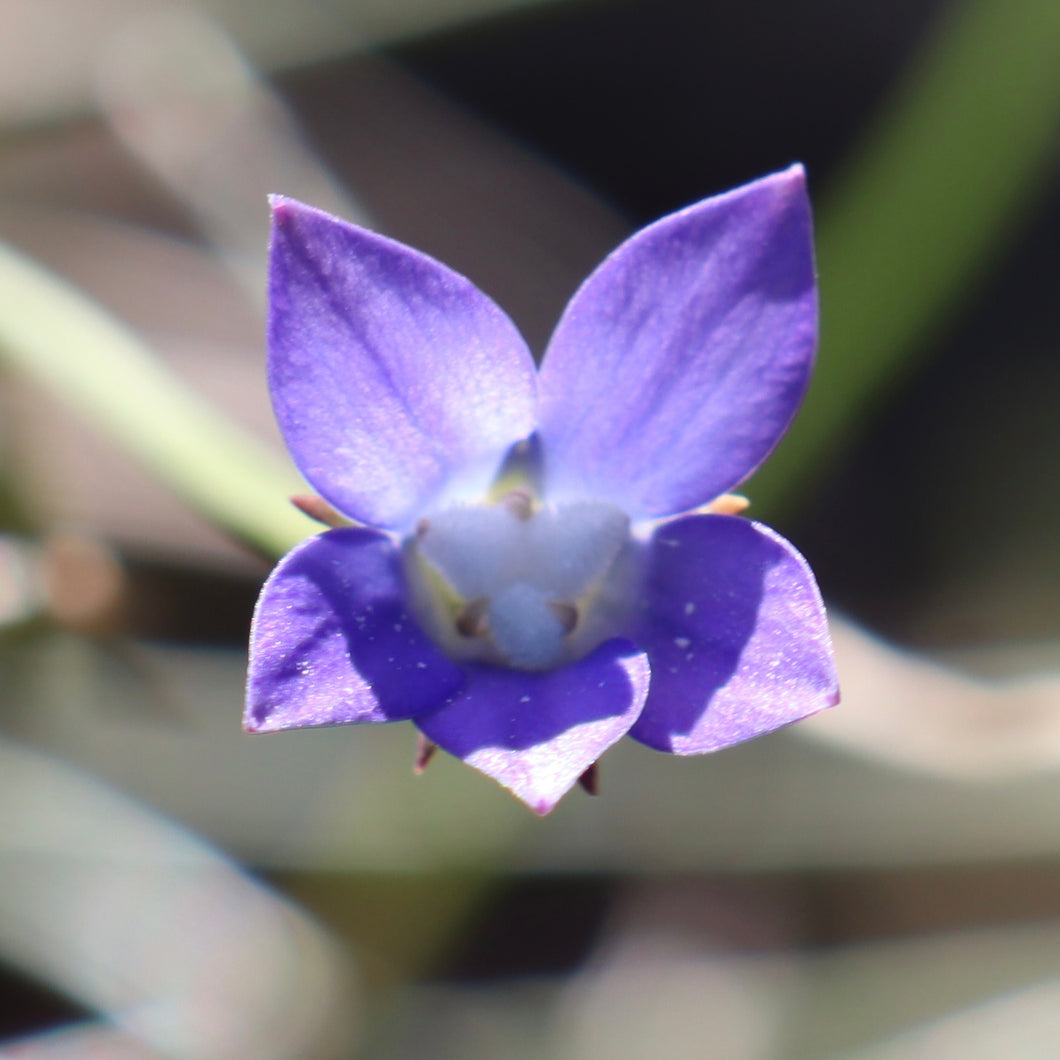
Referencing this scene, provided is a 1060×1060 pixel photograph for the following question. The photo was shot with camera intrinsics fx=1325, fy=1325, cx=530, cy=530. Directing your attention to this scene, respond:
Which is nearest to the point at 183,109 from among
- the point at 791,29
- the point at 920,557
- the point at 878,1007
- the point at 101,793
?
the point at 791,29

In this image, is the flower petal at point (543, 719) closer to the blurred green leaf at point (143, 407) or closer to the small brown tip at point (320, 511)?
the small brown tip at point (320, 511)

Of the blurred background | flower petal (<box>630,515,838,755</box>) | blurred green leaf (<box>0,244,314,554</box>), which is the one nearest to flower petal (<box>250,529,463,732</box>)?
flower petal (<box>630,515,838,755</box>)

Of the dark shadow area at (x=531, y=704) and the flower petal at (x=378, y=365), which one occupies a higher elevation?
the flower petal at (x=378, y=365)

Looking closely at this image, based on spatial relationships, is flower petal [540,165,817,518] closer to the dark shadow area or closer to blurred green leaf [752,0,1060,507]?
the dark shadow area

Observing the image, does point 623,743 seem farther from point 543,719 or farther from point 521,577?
point 543,719

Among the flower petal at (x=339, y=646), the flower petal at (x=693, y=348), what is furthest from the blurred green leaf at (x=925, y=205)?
the flower petal at (x=339, y=646)

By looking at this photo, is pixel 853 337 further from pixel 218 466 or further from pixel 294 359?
pixel 294 359

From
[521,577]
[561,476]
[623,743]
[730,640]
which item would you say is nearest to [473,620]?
[521,577]
